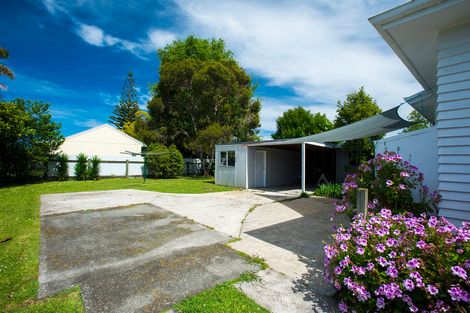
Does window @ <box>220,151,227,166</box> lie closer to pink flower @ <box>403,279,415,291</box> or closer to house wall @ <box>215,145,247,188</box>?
house wall @ <box>215,145,247,188</box>

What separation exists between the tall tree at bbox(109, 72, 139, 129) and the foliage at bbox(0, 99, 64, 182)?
27030 millimetres

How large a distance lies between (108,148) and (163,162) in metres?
5.69

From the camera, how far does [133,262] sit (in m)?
3.49

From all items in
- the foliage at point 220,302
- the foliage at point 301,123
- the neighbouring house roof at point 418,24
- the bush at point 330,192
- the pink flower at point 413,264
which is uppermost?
the foliage at point 301,123

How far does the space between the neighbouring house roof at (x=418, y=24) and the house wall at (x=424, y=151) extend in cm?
122

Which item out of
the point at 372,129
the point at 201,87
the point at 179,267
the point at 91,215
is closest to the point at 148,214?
the point at 91,215

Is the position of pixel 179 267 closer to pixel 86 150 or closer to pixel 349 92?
pixel 349 92

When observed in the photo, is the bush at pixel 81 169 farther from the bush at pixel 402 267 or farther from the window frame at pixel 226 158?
the bush at pixel 402 267

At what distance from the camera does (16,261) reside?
3.54 metres

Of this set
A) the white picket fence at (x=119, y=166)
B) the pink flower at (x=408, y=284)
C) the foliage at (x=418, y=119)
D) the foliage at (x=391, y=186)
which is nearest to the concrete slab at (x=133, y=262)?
the pink flower at (x=408, y=284)

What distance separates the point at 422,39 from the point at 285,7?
4.36 metres

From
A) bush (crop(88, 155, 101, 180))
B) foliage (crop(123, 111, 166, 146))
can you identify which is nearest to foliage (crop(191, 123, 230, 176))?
foliage (crop(123, 111, 166, 146))

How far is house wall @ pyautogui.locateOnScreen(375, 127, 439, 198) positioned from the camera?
357 centimetres

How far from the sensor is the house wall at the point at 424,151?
141 inches
